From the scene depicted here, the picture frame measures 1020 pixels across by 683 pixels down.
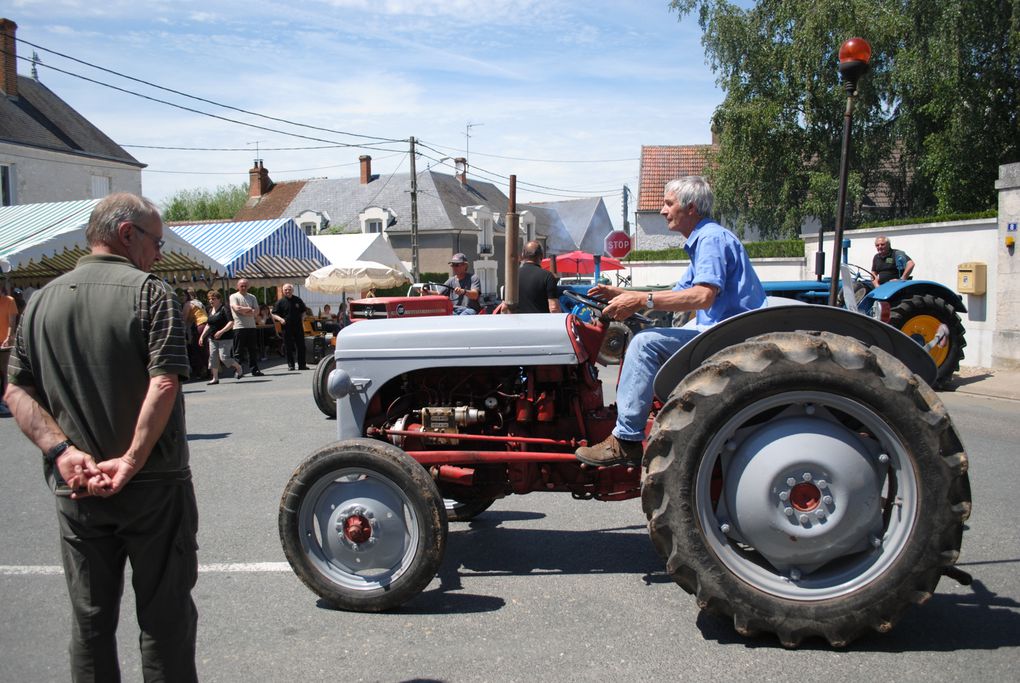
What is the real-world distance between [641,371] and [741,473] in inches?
24.9

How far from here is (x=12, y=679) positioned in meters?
3.42

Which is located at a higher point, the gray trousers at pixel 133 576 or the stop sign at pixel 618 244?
the stop sign at pixel 618 244

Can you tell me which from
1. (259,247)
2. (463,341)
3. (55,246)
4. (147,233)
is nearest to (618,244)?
(259,247)

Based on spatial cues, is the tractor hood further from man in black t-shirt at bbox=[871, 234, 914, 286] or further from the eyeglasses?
man in black t-shirt at bbox=[871, 234, 914, 286]

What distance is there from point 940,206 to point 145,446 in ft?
67.9

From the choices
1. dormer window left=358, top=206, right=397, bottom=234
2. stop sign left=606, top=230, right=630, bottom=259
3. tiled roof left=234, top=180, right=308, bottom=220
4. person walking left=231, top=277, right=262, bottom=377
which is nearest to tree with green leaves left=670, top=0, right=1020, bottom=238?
stop sign left=606, top=230, right=630, bottom=259

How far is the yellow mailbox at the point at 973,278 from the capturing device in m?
13.2

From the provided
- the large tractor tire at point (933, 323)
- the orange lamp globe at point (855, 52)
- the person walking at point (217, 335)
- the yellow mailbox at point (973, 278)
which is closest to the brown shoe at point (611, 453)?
the orange lamp globe at point (855, 52)

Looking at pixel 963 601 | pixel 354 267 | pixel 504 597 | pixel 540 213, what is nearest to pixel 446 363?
pixel 504 597

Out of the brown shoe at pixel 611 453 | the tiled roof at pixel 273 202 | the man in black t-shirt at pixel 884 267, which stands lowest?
the brown shoe at pixel 611 453

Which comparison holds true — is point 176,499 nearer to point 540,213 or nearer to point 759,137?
point 759,137

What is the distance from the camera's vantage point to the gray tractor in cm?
335

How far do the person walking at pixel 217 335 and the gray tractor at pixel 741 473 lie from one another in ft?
36.8

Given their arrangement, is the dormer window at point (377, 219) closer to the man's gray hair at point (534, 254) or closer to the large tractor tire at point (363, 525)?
the man's gray hair at point (534, 254)
